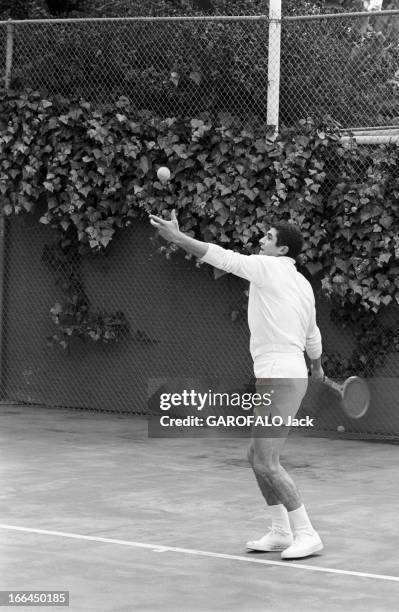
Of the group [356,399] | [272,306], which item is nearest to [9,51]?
[356,399]

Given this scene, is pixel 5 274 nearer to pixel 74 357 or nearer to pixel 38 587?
pixel 74 357

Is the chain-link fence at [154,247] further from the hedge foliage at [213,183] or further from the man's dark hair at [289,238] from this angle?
the man's dark hair at [289,238]

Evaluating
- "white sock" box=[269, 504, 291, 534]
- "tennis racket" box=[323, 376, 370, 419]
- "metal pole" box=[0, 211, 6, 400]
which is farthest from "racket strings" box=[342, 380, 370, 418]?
"metal pole" box=[0, 211, 6, 400]

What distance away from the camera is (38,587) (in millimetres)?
6039

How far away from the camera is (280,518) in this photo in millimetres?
6887

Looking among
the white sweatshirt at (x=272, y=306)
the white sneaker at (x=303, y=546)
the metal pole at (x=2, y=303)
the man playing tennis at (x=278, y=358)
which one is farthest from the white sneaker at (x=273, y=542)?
the metal pole at (x=2, y=303)

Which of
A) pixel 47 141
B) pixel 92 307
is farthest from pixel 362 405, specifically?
pixel 47 141

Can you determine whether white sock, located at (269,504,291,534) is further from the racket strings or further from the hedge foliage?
the hedge foliage

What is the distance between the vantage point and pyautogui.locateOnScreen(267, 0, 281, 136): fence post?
11562 mm

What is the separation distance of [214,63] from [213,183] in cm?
136

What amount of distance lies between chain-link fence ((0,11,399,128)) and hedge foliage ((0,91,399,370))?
0.39 meters

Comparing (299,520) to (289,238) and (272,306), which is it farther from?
(289,238)

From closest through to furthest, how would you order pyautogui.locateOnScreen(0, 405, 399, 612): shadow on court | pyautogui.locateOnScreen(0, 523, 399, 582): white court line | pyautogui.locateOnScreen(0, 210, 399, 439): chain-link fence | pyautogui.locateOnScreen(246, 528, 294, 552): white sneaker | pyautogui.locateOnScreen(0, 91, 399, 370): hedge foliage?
pyautogui.locateOnScreen(0, 405, 399, 612): shadow on court < pyautogui.locateOnScreen(0, 523, 399, 582): white court line < pyautogui.locateOnScreen(246, 528, 294, 552): white sneaker < pyautogui.locateOnScreen(0, 91, 399, 370): hedge foliage < pyautogui.locateOnScreen(0, 210, 399, 439): chain-link fence

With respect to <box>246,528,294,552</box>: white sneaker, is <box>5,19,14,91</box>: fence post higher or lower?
higher
